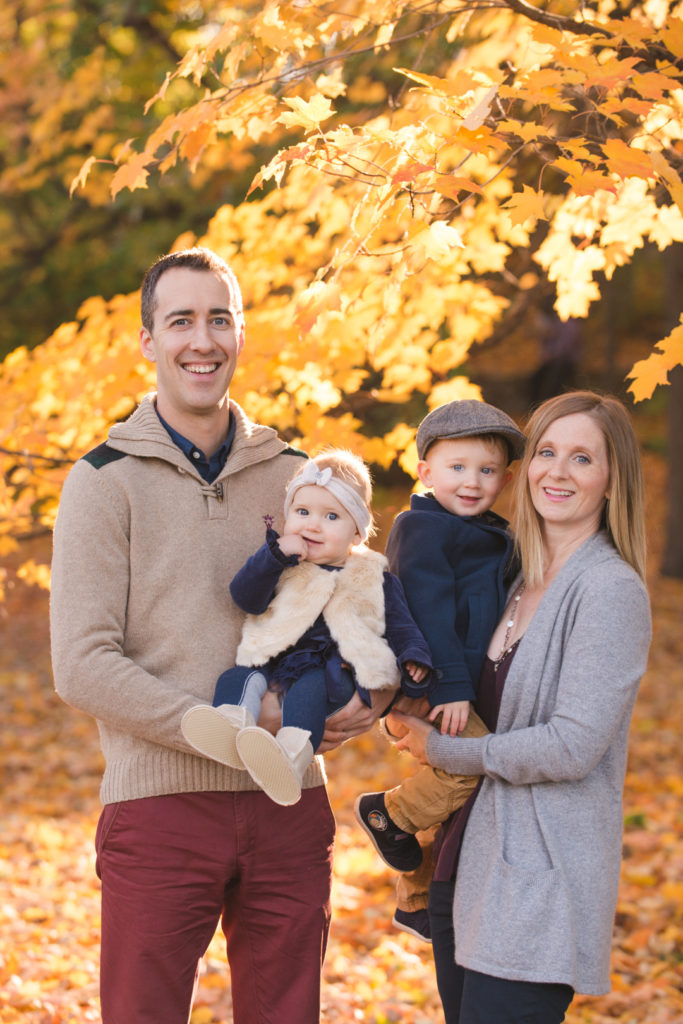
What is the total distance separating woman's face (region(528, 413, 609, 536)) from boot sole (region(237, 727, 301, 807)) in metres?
0.89

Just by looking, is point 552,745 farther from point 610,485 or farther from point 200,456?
point 200,456

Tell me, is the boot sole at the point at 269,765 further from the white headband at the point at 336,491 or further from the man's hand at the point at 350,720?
the white headband at the point at 336,491

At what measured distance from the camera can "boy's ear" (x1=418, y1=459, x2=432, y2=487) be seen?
9.18 feet

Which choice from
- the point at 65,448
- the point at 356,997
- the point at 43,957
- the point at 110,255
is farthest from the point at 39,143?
the point at 356,997

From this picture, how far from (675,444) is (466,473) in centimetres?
841

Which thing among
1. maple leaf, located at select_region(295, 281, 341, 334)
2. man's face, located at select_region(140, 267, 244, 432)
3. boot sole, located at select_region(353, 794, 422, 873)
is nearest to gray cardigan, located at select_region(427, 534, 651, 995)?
boot sole, located at select_region(353, 794, 422, 873)

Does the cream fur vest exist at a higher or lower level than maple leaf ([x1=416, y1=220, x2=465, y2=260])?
lower

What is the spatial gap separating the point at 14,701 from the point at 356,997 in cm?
558

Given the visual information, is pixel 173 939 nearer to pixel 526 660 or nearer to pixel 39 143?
pixel 526 660

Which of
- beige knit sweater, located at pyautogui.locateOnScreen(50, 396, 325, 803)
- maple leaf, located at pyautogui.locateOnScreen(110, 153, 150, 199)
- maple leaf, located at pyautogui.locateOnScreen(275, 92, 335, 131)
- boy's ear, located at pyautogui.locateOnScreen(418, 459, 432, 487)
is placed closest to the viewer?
beige knit sweater, located at pyautogui.locateOnScreen(50, 396, 325, 803)

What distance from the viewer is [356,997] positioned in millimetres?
4184

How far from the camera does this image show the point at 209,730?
2.27 metres

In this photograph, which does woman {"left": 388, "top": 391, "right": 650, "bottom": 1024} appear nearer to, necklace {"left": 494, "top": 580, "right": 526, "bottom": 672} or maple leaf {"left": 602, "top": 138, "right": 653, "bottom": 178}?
necklace {"left": 494, "top": 580, "right": 526, "bottom": 672}

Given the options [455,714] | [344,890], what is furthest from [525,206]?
[344,890]
